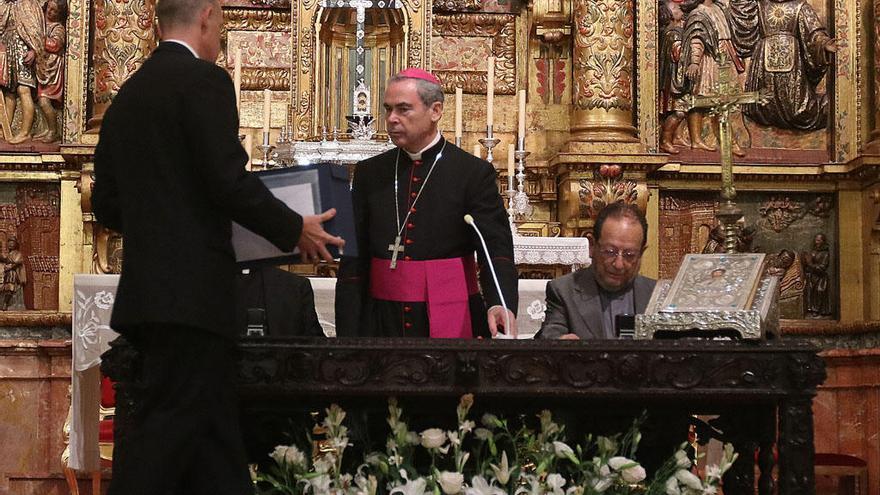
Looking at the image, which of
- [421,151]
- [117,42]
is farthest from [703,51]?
[421,151]

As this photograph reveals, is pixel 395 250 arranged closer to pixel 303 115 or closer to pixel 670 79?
pixel 303 115

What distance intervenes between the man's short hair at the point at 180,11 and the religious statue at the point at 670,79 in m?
5.23

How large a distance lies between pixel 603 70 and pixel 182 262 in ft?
16.7

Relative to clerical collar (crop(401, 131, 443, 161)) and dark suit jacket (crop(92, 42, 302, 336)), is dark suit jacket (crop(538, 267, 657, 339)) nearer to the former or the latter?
clerical collar (crop(401, 131, 443, 161))

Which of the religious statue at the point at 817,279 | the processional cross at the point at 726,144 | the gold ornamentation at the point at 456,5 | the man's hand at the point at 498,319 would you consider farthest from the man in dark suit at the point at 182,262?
the religious statue at the point at 817,279

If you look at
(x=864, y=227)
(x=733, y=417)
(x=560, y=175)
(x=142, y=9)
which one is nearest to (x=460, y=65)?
(x=560, y=175)

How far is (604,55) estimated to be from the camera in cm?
795

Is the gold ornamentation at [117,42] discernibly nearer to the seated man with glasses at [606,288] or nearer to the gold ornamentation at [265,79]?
the gold ornamentation at [265,79]

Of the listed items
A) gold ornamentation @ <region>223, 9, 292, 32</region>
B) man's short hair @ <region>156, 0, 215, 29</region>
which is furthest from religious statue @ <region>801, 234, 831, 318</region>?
man's short hair @ <region>156, 0, 215, 29</region>

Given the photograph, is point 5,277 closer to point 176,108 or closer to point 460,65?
point 460,65

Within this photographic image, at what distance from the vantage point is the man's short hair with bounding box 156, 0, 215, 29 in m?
3.44

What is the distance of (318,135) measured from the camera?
8.06 metres

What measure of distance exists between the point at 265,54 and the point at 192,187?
17.0 feet

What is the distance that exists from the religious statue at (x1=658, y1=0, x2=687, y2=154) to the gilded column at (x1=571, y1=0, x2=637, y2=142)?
0.32 meters
